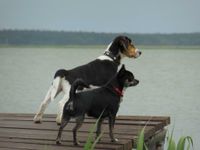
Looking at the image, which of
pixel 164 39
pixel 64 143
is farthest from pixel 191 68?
pixel 64 143

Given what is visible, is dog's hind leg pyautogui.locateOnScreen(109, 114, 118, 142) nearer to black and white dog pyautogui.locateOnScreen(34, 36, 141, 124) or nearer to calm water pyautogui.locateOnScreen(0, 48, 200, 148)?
black and white dog pyautogui.locateOnScreen(34, 36, 141, 124)

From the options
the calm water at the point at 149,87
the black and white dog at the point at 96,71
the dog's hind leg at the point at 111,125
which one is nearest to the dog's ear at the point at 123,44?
the black and white dog at the point at 96,71

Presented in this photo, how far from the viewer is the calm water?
39.8ft

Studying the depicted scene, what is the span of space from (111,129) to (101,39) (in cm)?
1026

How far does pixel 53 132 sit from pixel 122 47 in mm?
1309

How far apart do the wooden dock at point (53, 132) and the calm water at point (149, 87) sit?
109cm

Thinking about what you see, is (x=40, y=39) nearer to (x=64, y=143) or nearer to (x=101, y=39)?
(x=101, y=39)

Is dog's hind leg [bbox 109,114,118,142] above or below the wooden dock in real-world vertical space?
above

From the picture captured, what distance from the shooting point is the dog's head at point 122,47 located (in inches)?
249

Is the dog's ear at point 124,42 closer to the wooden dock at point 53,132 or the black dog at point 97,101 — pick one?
the wooden dock at point 53,132

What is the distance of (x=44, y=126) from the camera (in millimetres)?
6273

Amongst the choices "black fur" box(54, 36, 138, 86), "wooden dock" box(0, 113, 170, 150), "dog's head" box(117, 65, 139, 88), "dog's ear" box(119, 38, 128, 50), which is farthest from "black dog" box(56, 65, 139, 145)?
"dog's ear" box(119, 38, 128, 50)

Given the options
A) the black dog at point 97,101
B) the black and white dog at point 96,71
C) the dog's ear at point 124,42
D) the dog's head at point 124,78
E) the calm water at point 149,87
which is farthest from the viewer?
the calm water at point 149,87

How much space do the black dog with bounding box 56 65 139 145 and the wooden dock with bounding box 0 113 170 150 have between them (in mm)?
154
